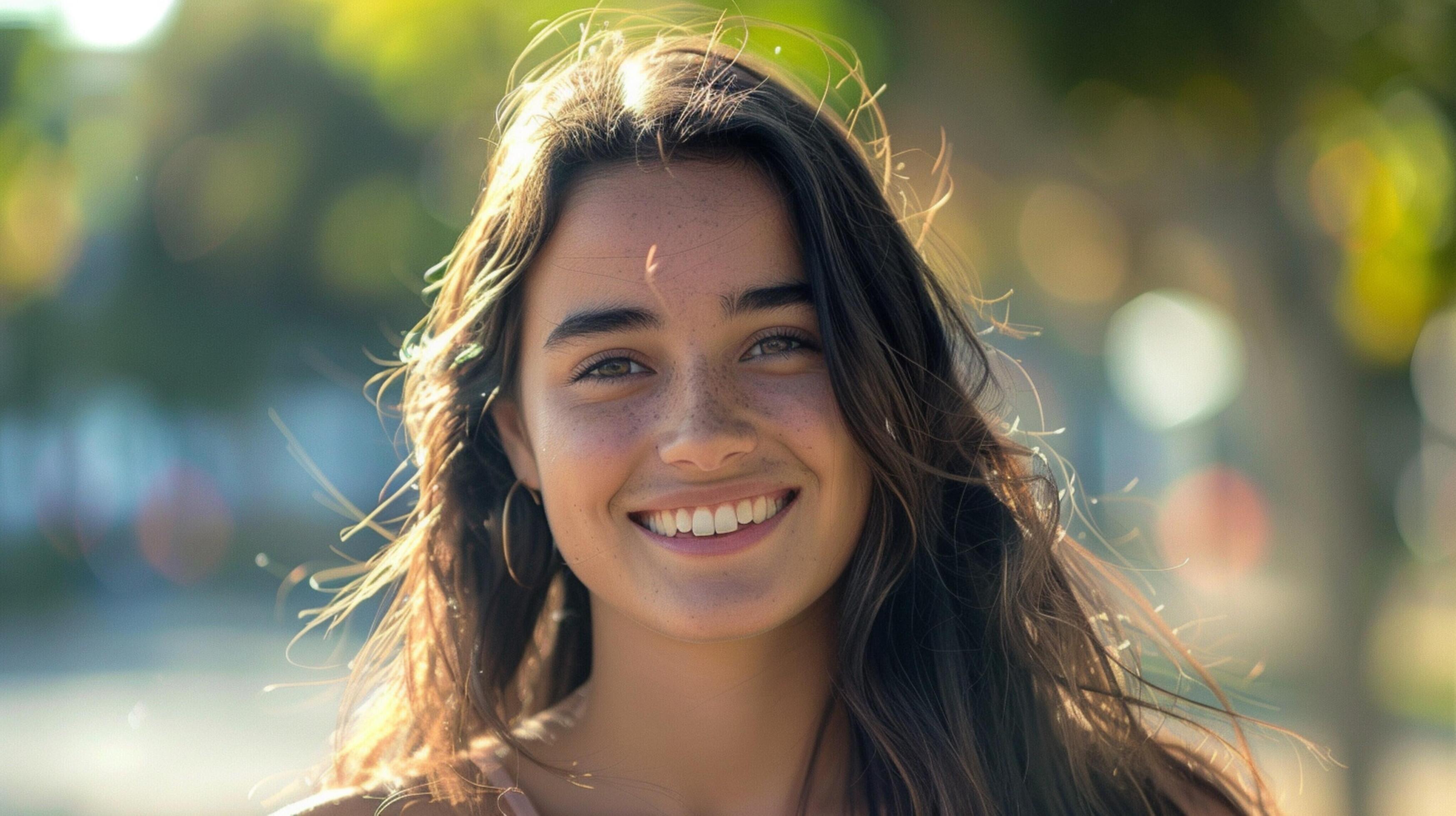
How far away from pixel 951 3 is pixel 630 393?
13.9ft

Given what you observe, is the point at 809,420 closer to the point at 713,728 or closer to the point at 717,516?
the point at 717,516

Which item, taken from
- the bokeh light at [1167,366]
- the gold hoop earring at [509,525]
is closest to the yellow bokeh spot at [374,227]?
the gold hoop earring at [509,525]

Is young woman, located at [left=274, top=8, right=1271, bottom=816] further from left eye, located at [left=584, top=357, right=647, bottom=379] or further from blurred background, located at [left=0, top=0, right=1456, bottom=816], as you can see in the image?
blurred background, located at [left=0, top=0, right=1456, bottom=816]

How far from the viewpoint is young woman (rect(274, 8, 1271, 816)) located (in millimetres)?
2354

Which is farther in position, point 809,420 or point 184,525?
point 184,525

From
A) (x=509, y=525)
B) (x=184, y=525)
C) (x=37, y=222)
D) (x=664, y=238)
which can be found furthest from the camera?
(x=184, y=525)

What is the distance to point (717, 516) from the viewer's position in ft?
7.59

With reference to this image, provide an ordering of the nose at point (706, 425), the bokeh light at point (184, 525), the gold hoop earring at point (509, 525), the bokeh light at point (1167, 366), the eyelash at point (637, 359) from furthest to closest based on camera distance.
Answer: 1. the bokeh light at point (1167, 366)
2. the bokeh light at point (184, 525)
3. the gold hoop earring at point (509, 525)
4. the eyelash at point (637, 359)
5. the nose at point (706, 425)

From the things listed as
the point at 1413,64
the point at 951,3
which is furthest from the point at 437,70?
the point at 1413,64

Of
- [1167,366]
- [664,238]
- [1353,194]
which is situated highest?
[1167,366]

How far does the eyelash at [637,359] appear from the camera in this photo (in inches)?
94.2

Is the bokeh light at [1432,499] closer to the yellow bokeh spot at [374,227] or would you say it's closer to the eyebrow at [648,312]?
the yellow bokeh spot at [374,227]

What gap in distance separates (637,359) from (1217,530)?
1854 centimetres

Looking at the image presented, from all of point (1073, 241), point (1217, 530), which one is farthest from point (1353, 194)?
point (1217, 530)
